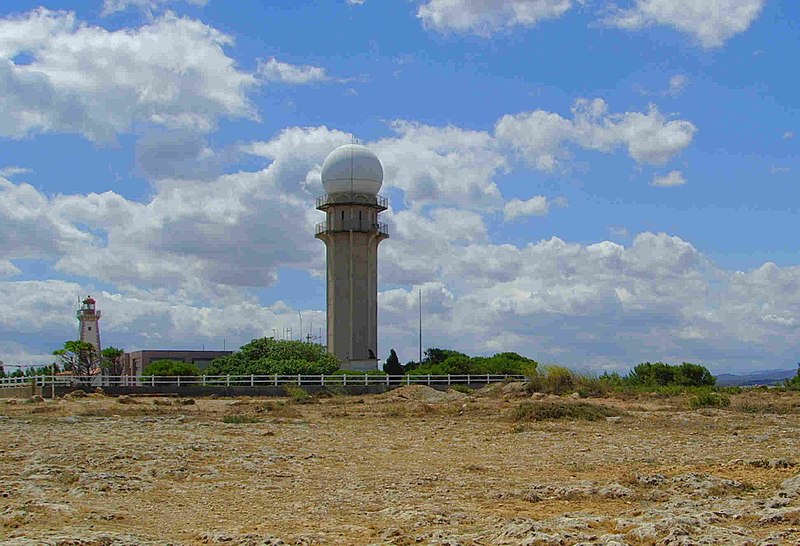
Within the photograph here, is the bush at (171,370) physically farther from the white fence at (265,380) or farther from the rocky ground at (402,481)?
the rocky ground at (402,481)

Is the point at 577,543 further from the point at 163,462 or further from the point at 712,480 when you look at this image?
the point at 163,462

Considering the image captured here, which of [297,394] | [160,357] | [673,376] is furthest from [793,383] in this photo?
[160,357]

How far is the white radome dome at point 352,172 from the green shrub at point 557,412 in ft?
140

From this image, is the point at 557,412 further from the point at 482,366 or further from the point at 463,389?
the point at 482,366

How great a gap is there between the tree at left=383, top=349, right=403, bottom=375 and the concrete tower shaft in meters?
1.21

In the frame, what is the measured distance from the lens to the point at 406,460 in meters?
19.3

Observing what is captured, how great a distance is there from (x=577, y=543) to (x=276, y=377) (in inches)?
1765

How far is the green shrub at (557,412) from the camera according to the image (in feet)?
94.6

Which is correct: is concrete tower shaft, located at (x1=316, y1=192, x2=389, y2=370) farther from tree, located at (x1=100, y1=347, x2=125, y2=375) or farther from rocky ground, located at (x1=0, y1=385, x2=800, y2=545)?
rocky ground, located at (x1=0, y1=385, x2=800, y2=545)

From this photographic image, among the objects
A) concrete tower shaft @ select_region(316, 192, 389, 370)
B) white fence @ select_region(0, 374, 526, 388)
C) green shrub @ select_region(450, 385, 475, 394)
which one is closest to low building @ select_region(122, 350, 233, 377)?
concrete tower shaft @ select_region(316, 192, 389, 370)

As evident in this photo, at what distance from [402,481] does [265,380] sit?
133ft

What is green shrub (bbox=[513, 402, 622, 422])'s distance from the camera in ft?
94.6

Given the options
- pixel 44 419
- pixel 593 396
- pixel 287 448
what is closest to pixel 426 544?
pixel 287 448

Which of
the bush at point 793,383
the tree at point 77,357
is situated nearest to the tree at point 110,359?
the tree at point 77,357
